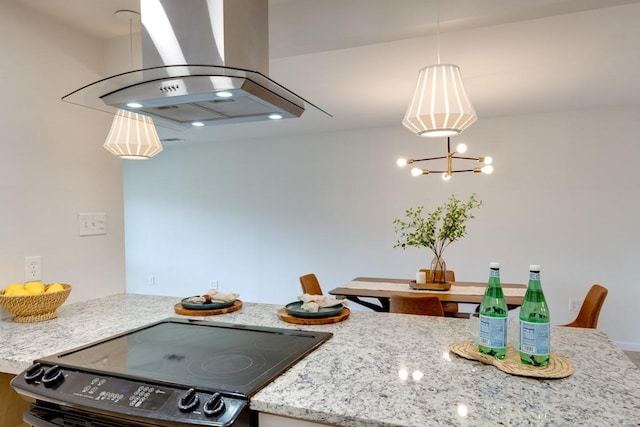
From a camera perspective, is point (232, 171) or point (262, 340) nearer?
point (262, 340)

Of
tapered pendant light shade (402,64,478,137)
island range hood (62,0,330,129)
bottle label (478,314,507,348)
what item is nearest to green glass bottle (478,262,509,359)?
bottle label (478,314,507,348)

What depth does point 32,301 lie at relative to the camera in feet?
5.46

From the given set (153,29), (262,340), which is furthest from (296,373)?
(153,29)

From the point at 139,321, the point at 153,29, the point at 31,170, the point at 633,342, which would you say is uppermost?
the point at 153,29

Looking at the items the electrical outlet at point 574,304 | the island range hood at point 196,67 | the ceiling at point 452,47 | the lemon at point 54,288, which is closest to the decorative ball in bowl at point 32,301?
the lemon at point 54,288

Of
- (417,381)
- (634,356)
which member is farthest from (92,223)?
(634,356)

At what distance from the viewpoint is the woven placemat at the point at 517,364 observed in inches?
42.3

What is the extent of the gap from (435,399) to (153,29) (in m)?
1.42

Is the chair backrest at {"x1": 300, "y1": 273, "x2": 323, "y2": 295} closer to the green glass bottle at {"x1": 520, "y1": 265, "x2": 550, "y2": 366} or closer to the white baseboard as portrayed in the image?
the green glass bottle at {"x1": 520, "y1": 265, "x2": 550, "y2": 366}

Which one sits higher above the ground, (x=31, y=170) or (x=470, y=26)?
(x=470, y=26)

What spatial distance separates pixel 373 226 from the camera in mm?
4895

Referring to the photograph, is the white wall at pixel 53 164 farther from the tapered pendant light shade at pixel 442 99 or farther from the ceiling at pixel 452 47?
the tapered pendant light shade at pixel 442 99

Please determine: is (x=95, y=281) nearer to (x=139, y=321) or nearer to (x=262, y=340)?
(x=139, y=321)

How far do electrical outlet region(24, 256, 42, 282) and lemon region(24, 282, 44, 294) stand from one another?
12 cm
